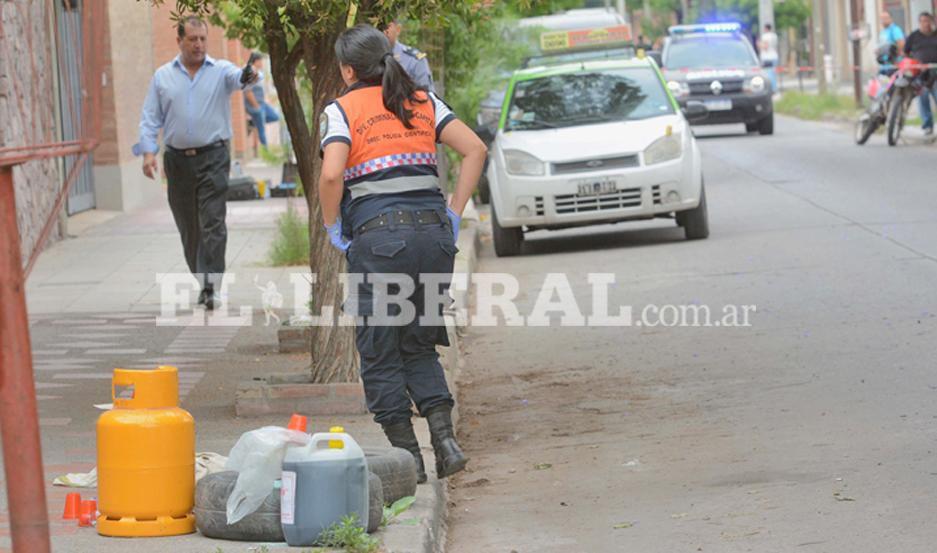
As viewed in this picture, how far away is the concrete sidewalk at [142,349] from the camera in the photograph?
5.82m

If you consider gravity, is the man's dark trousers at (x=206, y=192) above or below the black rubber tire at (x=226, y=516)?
above

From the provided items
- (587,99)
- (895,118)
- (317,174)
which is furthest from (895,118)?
(317,174)

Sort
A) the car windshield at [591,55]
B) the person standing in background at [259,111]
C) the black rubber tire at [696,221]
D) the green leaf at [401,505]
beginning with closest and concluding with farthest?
the green leaf at [401,505]
the black rubber tire at [696,221]
the car windshield at [591,55]
the person standing in background at [259,111]

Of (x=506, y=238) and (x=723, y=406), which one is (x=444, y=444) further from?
(x=506, y=238)

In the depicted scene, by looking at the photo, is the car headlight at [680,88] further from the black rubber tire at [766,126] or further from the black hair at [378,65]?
the black hair at [378,65]

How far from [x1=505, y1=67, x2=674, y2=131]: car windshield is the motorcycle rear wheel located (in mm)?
9765

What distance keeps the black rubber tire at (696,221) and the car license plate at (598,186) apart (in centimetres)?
81

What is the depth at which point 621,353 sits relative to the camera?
391 inches

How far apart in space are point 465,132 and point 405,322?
78 centimetres

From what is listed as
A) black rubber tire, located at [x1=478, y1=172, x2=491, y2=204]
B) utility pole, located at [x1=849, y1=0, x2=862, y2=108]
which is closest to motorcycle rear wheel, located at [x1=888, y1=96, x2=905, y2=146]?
black rubber tire, located at [x1=478, y1=172, x2=491, y2=204]

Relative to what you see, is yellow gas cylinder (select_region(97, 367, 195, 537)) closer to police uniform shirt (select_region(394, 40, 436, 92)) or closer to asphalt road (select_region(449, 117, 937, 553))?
asphalt road (select_region(449, 117, 937, 553))

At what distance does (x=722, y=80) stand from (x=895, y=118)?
5.67 meters

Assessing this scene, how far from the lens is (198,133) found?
11.5 meters

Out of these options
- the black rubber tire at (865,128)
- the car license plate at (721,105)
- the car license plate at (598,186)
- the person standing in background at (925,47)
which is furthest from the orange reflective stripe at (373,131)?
the car license plate at (721,105)
